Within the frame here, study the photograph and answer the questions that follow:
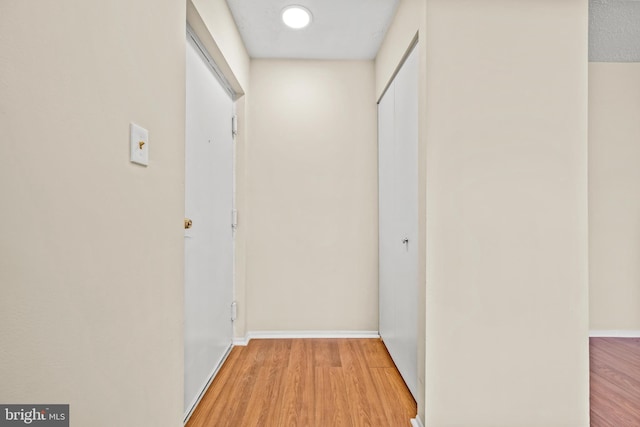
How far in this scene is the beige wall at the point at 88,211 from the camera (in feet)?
2.10

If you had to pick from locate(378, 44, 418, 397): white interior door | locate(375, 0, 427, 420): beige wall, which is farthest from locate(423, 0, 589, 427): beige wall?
locate(378, 44, 418, 397): white interior door

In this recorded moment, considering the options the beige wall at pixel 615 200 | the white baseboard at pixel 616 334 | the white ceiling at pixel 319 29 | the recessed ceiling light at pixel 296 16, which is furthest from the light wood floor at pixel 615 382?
the recessed ceiling light at pixel 296 16

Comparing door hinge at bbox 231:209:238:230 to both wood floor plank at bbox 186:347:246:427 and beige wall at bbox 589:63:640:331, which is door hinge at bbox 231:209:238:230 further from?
beige wall at bbox 589:63:640:331

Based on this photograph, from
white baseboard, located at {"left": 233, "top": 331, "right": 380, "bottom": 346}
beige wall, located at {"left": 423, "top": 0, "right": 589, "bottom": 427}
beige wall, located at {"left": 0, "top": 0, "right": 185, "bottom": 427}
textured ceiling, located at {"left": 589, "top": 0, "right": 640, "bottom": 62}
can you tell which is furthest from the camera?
white baseboard, located at {"left": 233, "top": 331, "right": 380, "bottom": 346}

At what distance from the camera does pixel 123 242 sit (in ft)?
3.16

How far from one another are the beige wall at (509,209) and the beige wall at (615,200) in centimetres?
183

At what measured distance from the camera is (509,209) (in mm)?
1524

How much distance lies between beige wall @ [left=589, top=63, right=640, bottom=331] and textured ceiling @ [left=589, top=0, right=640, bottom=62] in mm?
207

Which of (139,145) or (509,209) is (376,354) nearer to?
(509,209)

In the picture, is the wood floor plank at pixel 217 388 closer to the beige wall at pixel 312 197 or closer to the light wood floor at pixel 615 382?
the beige wall at pixel 312 197

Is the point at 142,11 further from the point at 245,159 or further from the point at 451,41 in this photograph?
the point at 245,159

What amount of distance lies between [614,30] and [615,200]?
1.41 m

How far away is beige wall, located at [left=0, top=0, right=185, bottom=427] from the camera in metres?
0.64

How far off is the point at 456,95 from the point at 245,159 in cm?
160
